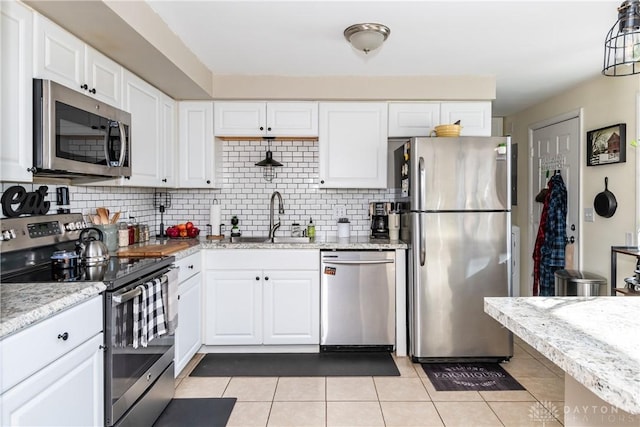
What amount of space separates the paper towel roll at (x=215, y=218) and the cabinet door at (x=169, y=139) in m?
0.41

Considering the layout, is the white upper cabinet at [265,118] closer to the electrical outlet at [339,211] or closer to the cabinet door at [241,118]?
the cabinet door at [241,118]

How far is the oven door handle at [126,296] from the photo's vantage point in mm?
1762

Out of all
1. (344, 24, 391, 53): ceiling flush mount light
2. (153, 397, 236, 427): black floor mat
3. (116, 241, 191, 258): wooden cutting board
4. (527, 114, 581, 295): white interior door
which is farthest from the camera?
(527, 114, 581, 295): white interior door

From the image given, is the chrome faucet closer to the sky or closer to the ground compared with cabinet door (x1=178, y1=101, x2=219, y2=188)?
closer to the ground

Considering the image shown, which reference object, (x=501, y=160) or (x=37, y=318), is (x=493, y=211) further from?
(x=37, y=318)

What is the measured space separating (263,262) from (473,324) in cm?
175

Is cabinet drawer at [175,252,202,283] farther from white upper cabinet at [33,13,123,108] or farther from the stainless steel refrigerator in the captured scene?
the stainless steel refrigerator

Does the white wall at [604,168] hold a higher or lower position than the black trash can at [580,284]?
higher

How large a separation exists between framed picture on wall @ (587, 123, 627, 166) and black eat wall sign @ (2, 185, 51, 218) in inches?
159

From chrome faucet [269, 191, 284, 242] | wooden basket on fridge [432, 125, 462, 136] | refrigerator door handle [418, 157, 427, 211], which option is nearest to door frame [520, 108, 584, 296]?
wooden basket on fridge [432, 125, 462, 136]

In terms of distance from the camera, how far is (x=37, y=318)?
130cm

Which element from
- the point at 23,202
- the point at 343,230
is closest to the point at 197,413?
the point at 23,202

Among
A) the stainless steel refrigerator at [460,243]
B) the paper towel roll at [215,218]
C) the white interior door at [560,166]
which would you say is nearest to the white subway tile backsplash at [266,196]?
the paper towel roll at [215,218]

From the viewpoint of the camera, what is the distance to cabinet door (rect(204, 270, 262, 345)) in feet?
10.6
